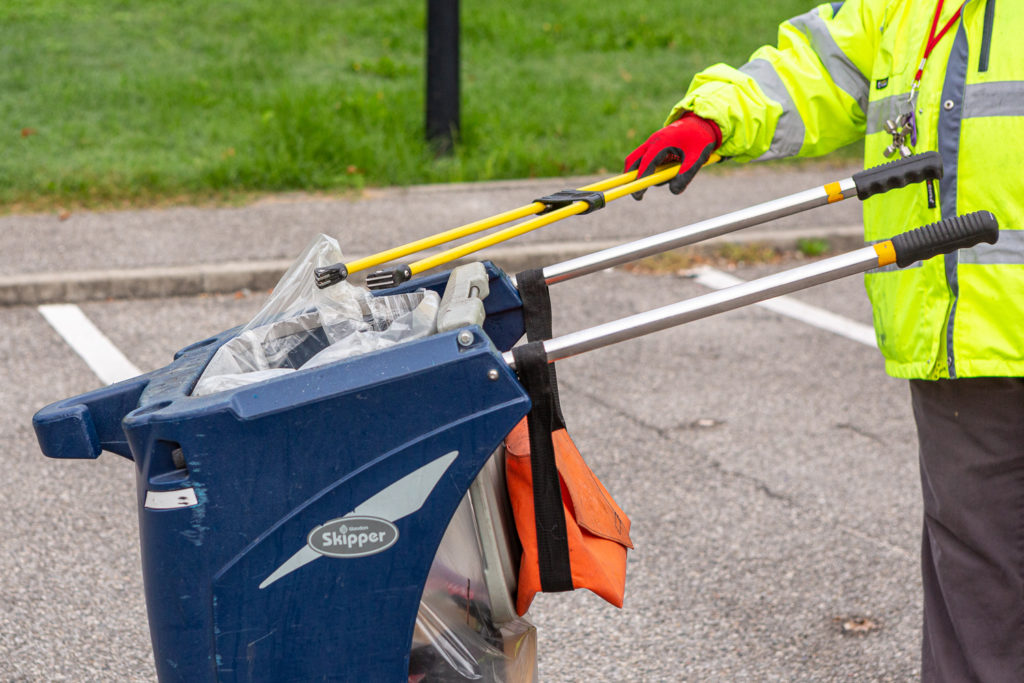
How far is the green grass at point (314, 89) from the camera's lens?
308 inches

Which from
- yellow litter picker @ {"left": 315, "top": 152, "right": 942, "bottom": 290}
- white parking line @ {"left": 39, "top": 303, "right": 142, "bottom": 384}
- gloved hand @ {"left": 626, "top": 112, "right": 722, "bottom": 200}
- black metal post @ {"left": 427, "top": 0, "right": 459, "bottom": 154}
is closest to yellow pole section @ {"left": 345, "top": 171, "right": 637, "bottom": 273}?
yellow litter picker @ {"left": 315, "top": 152, "right": 942, "bottom": 290}

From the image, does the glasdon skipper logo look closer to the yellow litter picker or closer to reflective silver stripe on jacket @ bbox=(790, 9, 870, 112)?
the yellow litter picker

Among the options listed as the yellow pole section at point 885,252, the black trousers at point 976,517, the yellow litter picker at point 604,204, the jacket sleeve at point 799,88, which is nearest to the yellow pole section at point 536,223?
the yellow litter picker at point 604,204

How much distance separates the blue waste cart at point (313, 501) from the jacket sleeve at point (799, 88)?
41.4 inches

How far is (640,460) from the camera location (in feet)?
13.8

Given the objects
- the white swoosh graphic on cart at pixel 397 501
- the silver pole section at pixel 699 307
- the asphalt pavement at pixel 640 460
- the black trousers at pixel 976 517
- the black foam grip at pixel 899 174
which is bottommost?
the asphalt pavement at pixel 640 460

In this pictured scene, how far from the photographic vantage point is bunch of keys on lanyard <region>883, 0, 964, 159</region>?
2.10m

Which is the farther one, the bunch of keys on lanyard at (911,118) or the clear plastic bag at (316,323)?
the bunch of keys on lanyard at (911,118)

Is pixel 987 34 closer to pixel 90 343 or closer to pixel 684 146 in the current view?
pixel 684 146

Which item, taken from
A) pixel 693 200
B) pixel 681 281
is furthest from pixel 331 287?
pixel 693 200

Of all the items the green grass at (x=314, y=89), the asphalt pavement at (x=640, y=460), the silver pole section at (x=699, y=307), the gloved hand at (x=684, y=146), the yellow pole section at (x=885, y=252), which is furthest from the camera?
the green grass at (x=314, y=89)

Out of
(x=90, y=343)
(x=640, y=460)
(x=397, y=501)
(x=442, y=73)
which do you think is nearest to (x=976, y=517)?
(x=397, y=501)

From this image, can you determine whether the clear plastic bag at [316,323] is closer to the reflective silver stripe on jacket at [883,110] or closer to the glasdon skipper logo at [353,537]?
the glasdon skipper logo at [353,537]

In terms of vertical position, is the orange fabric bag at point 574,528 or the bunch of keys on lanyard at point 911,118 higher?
the bunch of keys on lanyard at point 911,118
